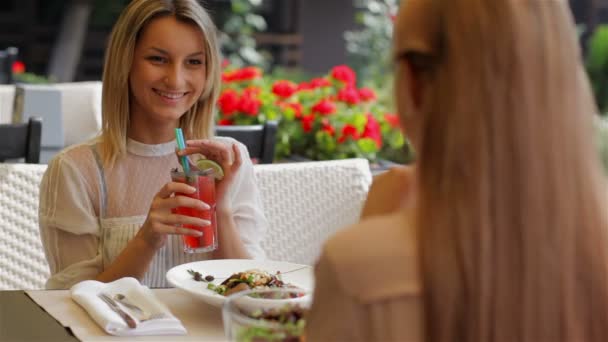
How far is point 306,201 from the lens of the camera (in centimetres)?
260

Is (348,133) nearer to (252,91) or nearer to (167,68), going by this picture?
(252,91)

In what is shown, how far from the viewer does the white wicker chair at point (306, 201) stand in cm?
256

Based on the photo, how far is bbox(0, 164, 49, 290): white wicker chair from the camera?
231 centimetres

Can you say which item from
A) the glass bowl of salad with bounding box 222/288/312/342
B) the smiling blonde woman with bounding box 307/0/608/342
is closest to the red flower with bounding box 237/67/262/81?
the glass bowl of salad with bounding box 222/288/312/342

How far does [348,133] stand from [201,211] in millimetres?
2081

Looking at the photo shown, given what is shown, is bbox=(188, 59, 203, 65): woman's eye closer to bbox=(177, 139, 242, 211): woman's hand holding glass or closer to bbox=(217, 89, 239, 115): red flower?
bbox=(177, 139, 242, 211): woman's hand holding glass

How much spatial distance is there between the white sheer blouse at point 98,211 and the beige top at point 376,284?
4.14 ft

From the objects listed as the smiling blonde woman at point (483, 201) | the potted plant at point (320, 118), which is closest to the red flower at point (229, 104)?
the potted plant at point (320, 118)

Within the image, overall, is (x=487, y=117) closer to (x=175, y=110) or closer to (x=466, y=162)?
(x=466, y=162)

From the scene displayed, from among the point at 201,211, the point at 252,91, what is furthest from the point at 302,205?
the point at 252,91

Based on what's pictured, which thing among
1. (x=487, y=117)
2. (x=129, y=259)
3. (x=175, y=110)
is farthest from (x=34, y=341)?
(x=487, y=117)

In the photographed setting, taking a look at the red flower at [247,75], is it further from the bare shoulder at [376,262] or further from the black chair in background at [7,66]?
the bare shoulder at [376,262]

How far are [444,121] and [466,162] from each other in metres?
0.04

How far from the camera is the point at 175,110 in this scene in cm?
214
